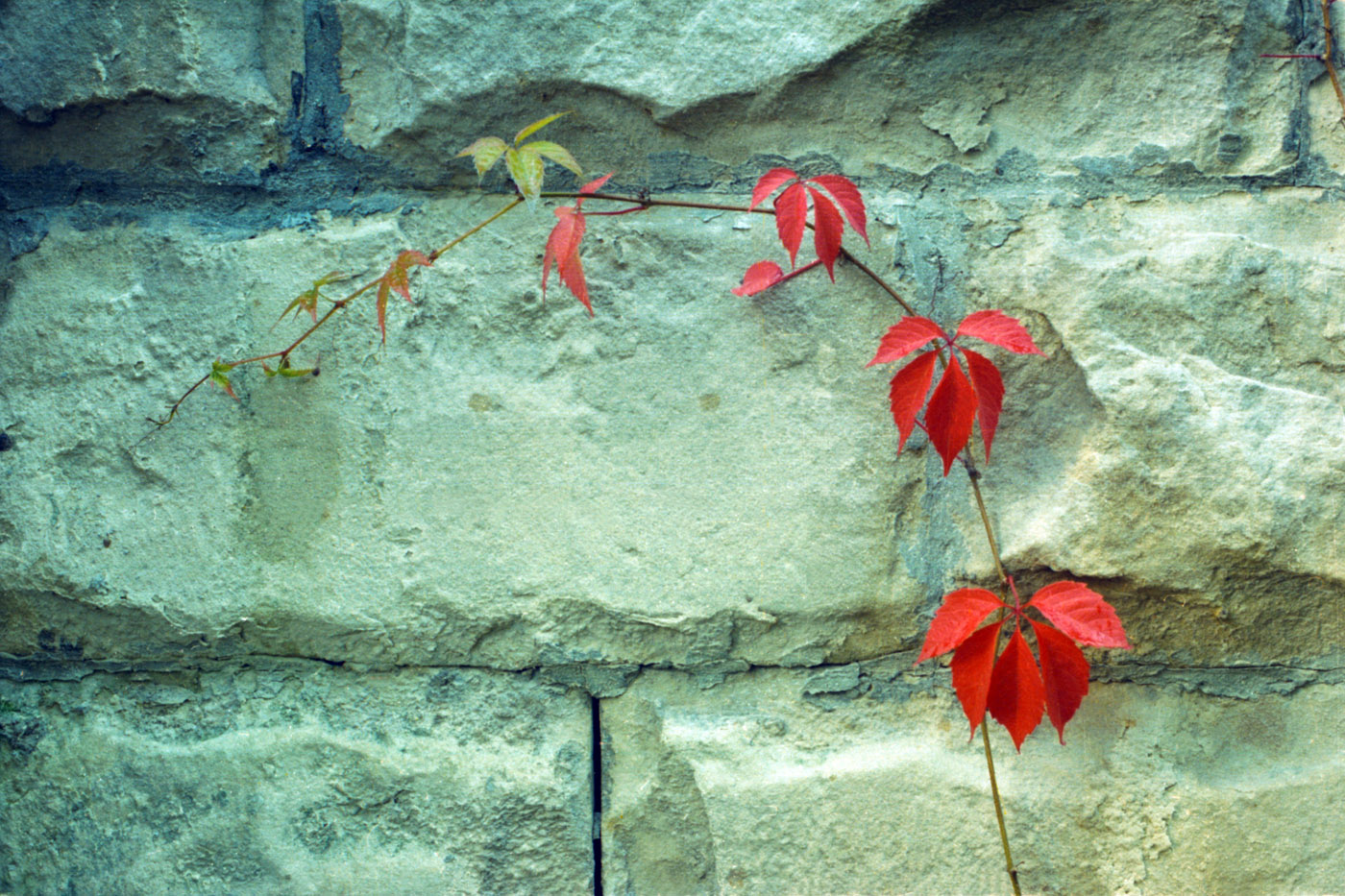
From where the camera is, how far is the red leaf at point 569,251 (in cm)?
82

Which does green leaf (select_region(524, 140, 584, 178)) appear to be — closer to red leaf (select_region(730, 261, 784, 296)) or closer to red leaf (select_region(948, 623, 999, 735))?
red leaf (select_region(730, 261, 784, 296))

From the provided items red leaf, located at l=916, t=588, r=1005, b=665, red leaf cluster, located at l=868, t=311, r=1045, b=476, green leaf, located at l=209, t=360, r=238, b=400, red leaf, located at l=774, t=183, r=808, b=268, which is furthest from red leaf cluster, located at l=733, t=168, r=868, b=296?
green leaf, located at l=209, t=360, r=238, b=400

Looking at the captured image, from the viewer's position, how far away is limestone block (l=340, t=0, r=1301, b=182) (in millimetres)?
875

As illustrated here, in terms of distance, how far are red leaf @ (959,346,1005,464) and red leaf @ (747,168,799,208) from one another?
0.74 ft

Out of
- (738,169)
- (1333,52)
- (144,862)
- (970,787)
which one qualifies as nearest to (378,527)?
(144,862)

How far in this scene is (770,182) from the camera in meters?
0.82

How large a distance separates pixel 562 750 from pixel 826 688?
0.88 feet

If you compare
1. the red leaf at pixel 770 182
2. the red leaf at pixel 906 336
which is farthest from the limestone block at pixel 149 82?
the red leaf at pixel 906 336

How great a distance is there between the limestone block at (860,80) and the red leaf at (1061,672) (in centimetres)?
46

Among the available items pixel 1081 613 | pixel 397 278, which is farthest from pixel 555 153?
pixel 1081 613

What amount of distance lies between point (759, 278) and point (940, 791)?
522 millimetres

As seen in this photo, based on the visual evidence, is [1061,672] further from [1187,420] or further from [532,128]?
[532,128]

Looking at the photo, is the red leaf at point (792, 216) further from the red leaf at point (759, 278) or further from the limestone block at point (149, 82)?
the limestone block at point (149, 82)

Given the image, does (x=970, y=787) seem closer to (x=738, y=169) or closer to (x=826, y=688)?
(x=826, y=688)
